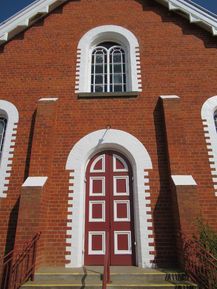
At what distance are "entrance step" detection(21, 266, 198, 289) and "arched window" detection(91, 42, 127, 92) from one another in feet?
17.8

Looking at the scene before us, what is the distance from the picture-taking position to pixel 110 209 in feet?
22.7

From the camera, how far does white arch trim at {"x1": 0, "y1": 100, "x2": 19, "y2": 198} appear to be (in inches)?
278

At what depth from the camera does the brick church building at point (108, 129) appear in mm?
6426

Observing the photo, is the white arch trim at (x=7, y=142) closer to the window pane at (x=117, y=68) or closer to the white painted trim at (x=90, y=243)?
the white painted trim at (x=90, y=243)

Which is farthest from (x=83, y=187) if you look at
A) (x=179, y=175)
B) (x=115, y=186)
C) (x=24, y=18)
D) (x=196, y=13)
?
(x=196, y=13)

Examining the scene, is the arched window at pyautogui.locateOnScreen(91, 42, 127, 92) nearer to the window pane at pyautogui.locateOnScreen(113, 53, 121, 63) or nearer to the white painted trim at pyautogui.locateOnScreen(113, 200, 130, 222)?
the window pane at pyautogui.locateOnScreen(113, 53, 121, 63)

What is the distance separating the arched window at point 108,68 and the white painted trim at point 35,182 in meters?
3.55

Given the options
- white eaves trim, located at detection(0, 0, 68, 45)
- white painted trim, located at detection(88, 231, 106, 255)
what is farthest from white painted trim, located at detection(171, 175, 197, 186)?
white eaves trim, located at detection(0, 0, 68, 45)

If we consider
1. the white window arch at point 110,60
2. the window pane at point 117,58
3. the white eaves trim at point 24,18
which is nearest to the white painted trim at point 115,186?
the white window arch at point 110,60

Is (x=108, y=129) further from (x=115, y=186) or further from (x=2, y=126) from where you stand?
(x=2, y=126)

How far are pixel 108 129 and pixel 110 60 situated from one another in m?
3.02

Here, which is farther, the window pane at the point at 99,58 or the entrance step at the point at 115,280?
the window pane at the point at 99,58

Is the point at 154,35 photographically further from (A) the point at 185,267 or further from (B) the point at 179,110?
(A) the point at 185,267

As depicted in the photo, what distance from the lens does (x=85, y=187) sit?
7.20m
